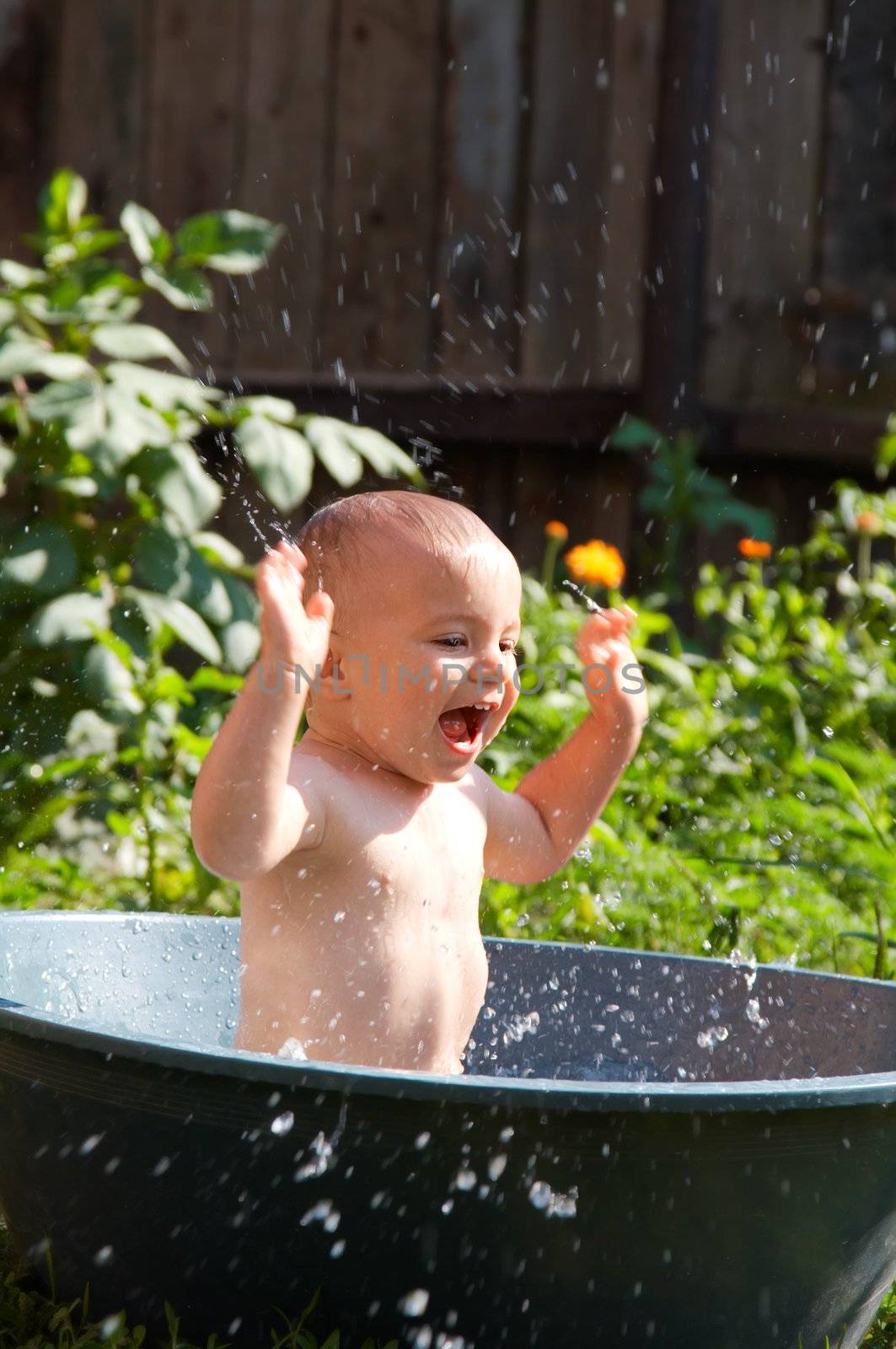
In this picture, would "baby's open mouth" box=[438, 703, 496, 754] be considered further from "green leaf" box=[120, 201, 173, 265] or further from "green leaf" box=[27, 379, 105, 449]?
"green leaf" box=[120, 201, 173, 265]

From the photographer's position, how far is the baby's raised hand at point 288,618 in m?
1.59

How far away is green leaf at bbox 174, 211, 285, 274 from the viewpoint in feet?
10.9

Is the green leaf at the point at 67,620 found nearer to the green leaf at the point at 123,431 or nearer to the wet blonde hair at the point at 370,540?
the green leaf at the point at 123,431

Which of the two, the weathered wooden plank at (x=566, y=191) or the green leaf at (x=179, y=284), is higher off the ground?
the green leaf at (x=179, y=284)

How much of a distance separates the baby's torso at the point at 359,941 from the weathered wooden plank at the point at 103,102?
3387 mm

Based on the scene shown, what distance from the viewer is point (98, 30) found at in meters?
4.80

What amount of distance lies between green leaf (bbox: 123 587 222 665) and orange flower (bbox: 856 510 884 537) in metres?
1.57

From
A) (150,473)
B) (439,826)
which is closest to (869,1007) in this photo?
(439,826)

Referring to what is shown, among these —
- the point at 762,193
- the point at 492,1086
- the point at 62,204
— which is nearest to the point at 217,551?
the point at 62,204

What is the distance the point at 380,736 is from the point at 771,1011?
622mm

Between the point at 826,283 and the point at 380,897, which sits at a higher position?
the point at 380,897

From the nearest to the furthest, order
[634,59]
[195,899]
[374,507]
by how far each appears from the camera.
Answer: [374,507]
[195,899]
[634,59]

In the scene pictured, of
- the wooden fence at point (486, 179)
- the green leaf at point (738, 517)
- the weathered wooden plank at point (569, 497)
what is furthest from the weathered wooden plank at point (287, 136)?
the green leaf at point (738, 517)

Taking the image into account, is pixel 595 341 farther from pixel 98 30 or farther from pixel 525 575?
pixel 98 30
